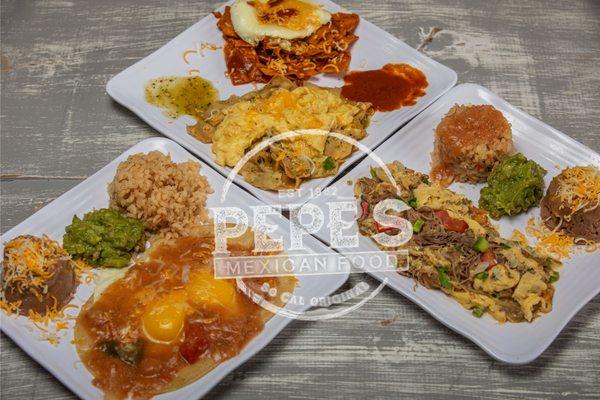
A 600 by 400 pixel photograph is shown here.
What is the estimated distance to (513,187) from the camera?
14.0 feet

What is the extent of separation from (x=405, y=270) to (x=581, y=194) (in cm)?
121

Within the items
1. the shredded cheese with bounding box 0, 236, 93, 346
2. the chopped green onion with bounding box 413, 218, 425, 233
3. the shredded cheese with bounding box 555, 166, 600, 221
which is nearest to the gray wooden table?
the shredded cheese with bounding box 0, 236, 93, 346

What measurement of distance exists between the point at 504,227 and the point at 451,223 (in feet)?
1.65

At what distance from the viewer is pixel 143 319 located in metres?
3.73

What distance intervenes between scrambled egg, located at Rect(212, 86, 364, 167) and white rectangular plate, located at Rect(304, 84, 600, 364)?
1.17 ft

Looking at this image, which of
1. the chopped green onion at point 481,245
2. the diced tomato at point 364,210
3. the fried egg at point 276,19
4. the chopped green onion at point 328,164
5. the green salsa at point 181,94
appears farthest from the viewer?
the fried egg at point 276,19

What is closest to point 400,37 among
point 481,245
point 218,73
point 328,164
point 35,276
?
point 218,73

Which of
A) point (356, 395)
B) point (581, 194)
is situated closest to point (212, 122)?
point (356, 395)

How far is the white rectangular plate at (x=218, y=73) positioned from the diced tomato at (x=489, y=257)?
1.17 m

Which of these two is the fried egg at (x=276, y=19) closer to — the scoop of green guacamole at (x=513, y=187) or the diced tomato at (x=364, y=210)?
the diced tomato at (x=364, y=210)

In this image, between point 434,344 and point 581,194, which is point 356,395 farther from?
point 581,194

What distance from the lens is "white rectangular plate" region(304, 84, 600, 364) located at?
3.70m

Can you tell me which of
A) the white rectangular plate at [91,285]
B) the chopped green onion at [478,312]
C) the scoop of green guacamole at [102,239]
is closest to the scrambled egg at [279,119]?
the white rectangular plate at [91,285]

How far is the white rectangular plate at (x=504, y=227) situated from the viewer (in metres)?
3.70
